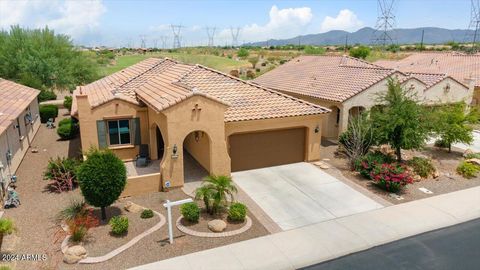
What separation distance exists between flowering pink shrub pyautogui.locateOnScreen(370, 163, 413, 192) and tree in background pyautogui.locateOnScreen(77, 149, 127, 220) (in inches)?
456

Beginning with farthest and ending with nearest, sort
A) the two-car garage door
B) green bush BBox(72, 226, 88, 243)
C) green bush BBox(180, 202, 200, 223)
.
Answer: the two-car garage door, green bush BBox(180, 202, 200, 223), green bush BBox(72, 226, 88, 243)

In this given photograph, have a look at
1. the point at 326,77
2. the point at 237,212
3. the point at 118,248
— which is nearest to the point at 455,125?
the point at 326,77

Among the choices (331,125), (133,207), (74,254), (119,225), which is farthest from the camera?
(331,125)

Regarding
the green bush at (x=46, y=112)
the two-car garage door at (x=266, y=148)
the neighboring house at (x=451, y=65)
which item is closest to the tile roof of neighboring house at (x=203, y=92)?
the two-car garage door at (x=266, y=148)

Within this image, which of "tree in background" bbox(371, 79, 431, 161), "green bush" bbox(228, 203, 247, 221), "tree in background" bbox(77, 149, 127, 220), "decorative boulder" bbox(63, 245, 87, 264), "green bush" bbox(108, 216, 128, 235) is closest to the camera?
"decorative boulder" bbox(63, 245, 87, 264)

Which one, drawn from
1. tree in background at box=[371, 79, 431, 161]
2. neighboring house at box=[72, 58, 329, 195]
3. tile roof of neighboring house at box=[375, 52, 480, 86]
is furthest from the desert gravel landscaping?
tile roof of neighboring house at box=[375, 52, 480, 86]

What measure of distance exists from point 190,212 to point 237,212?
5.80ft

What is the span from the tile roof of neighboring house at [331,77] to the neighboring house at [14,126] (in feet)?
62.4

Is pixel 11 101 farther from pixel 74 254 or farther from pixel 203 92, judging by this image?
A: pixel 74 254

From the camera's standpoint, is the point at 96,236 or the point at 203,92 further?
the point at 203,92

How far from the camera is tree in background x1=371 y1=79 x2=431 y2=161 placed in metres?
19.0

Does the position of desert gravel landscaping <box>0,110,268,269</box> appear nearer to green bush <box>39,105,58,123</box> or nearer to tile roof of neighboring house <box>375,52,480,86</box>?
green bush <box>39,105,58,123</box>

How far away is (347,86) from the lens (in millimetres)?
25797

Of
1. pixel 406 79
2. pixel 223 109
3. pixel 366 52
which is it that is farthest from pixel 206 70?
pixel 366 52
